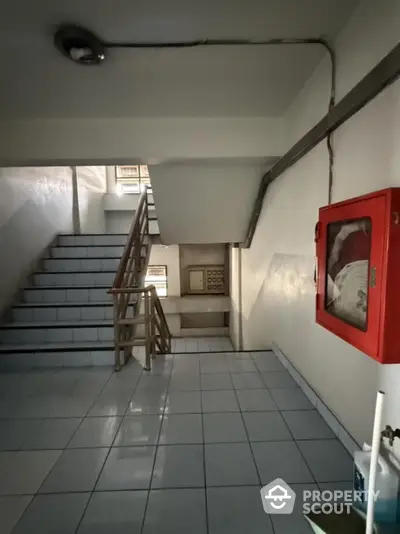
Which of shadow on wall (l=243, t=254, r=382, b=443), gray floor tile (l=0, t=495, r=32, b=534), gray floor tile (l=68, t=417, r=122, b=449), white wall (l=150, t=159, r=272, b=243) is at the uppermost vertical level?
white wall (l=150, t=159, r=272, b=243)

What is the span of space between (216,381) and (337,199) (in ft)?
6.32

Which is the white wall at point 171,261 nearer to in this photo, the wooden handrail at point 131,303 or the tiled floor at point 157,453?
the wooden handrail at point 131,303

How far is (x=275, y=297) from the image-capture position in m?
3.66

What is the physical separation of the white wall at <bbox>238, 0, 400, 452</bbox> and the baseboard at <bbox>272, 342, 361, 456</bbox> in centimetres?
5

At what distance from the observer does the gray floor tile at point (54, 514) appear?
1.50 m

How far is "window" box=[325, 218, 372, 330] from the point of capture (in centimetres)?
128

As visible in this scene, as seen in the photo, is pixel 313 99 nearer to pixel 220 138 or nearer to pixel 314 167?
pixel 314 167

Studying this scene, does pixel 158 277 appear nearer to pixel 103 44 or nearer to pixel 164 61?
pixel 164 61

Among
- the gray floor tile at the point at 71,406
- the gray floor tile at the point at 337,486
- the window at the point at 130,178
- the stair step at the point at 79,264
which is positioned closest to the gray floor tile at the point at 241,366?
the gray floor tile at the point at 71,406

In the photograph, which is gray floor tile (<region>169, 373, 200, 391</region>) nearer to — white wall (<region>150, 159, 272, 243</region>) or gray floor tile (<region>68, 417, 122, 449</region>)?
gray floor tile (<region>68, 417, 122, 449</region>)

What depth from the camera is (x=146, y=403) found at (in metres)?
2.63

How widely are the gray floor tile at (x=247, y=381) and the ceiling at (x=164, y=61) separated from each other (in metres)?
2.41

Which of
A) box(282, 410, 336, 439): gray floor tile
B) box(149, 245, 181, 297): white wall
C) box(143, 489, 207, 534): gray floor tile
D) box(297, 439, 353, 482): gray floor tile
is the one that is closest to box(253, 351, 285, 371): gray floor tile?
box(282, 410, 336, 439): gray floor tile

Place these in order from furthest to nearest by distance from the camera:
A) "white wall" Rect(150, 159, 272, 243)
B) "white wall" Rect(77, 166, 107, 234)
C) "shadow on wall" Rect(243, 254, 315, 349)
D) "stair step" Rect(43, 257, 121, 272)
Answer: "white wall" Rect(77, 166, 107, 234) < "stair step" Rect(43, 257, 121, 272) < "white wall" Rect(150, 159, 272, 243) < "shadow on wall" Rect(243, 254, 315, 349)
